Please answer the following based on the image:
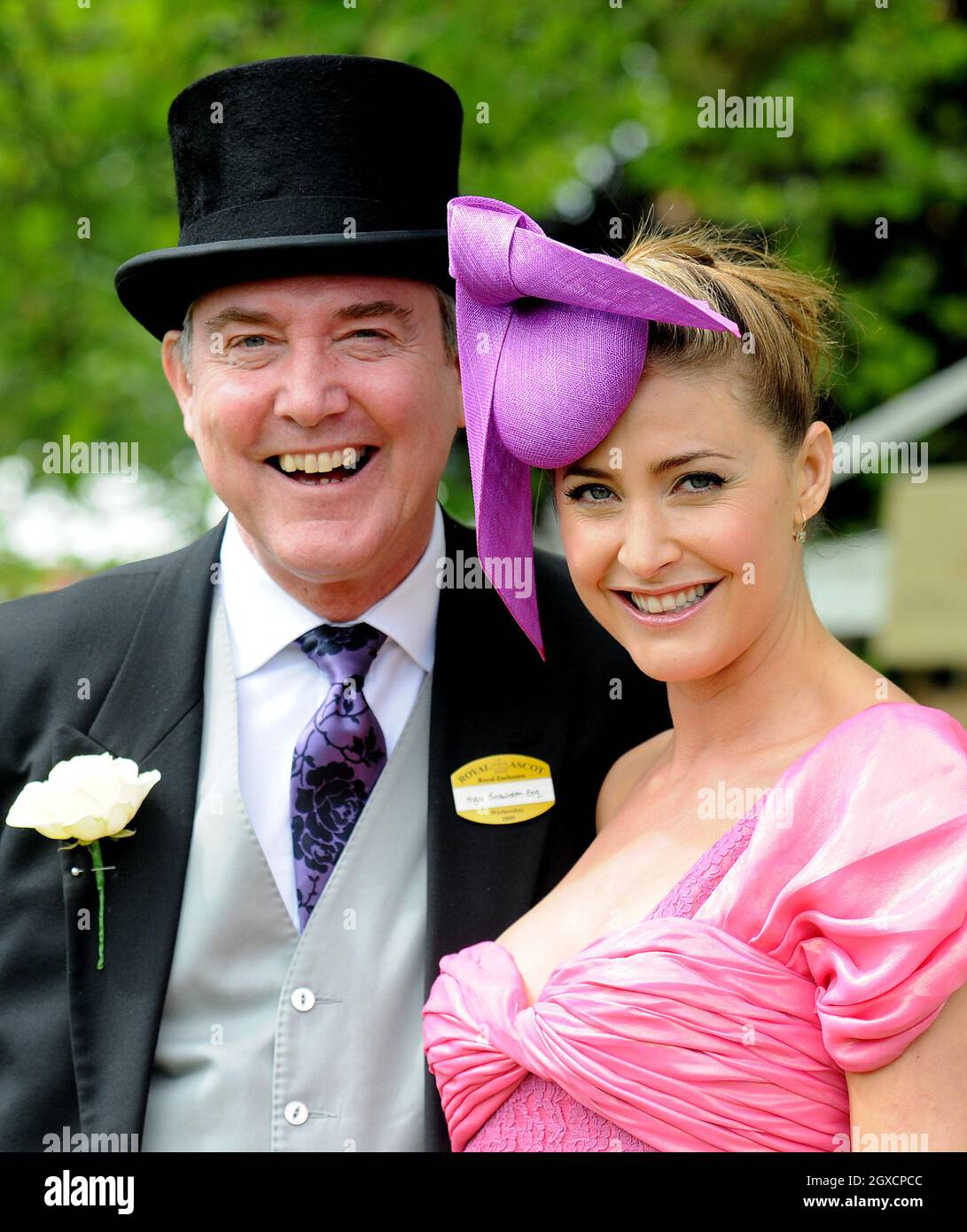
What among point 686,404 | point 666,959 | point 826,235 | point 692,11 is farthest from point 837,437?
point 826,235

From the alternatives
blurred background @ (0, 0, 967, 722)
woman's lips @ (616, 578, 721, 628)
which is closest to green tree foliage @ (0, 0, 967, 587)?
blurred background @ (0, 0, 967, 722)

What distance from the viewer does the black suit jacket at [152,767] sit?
8.92ft

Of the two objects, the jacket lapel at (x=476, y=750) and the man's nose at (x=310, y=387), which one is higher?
the man's nose at (x=310, y=387)

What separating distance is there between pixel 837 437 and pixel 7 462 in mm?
6369

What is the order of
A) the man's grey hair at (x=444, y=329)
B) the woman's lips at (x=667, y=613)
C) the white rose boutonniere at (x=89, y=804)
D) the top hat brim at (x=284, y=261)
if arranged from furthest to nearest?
1. the man's grey hair at (x=444, y=329)
2. the top hat brim at (x=284, y=261)
3. the white rose boutonniere at (x=89, y=804)
4. the woman's lips at (x=667, y=613)

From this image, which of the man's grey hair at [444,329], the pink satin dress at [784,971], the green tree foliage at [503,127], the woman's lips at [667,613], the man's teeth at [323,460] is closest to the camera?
the pink satin dress at [784,971]

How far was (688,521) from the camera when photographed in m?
2.37

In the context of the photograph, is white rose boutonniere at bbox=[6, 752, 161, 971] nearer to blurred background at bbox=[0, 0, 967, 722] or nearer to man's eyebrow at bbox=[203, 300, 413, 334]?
man's eyebrow at bbox=[203, 300, 413, 334]

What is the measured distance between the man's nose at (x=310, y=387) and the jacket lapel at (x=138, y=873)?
1.36 ft

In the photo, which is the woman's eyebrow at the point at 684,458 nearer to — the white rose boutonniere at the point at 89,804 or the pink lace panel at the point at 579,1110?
the pink lace panel at the point at 579,1110

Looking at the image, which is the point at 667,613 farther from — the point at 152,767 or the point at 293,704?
the point at 152,767

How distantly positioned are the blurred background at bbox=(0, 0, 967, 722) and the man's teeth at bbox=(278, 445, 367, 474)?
3.89 meters

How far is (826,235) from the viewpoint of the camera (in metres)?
8.27

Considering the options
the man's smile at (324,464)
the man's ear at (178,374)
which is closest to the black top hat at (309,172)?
the man's ear at (178,374)
